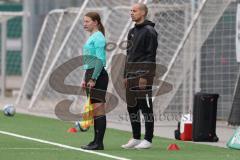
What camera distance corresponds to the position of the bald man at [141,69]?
14836 mm

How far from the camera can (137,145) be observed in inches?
593

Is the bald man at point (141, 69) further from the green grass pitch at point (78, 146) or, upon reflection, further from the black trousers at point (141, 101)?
the green grass pitch at point (78, 146)

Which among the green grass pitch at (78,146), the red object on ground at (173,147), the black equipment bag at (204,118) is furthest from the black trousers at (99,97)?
the black equipment bag at (204,118)

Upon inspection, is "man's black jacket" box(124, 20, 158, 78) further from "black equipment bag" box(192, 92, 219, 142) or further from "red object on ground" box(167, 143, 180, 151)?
"black equipment bag" box(192, 92, 219, 142)

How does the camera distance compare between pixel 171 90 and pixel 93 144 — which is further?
pixel 171 90

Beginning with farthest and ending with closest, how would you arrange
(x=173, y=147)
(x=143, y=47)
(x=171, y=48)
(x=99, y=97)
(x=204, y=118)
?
(x=171, y=48) → (x=204, y=118) → (x=173, y=147) → (x=143, y=47) → (x=99, y=97)

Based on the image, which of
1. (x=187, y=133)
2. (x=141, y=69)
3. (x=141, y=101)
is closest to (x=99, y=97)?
(x=141, y=101)

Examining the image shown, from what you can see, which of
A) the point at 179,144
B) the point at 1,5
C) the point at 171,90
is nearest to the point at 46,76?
the point at 171,90

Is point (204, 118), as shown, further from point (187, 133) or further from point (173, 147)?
point (173, 147)

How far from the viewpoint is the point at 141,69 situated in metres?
14.9

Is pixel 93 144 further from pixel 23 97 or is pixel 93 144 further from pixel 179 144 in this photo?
pixel 23 97

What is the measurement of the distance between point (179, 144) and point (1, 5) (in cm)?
2446

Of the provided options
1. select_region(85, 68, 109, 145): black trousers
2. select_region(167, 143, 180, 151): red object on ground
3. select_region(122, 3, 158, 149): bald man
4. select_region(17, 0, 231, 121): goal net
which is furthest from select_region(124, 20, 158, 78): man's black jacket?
select_region(17, 0, 231, 121): goal net

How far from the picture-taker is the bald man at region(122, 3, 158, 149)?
584 inches
